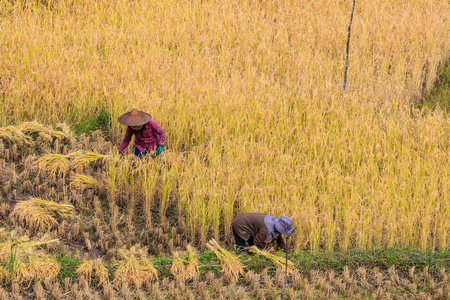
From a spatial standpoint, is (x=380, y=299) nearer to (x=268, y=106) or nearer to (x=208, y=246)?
(x=208, y=246)

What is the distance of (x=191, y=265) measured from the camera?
430 cm

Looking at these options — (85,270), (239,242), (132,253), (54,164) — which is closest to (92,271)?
(85,270)

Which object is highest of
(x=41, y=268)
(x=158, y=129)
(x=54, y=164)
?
(x=158, y=129)

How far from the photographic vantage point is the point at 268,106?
22.0 ft

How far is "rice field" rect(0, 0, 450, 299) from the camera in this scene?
466cm

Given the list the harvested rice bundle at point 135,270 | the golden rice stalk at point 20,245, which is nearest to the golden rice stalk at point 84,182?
the golden rice stalk at point 20,245

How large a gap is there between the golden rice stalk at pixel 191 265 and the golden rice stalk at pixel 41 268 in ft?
3.76

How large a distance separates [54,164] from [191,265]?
6.98 ft

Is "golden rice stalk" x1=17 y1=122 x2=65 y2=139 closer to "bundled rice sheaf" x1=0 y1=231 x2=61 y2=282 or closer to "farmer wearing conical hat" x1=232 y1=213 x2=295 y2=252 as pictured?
"bundled rice sheaf" x1=0 y1=231 x2=61 y2=282

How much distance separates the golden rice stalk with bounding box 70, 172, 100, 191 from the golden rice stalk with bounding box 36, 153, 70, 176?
15 cm

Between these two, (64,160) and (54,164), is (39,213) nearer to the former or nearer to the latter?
(54,164)

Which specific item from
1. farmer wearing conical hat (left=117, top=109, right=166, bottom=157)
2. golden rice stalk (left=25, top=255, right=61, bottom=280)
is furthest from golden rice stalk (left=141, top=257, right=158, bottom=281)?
farmer wearing conical hat (left=117, top=109, right=166, bottom=157)

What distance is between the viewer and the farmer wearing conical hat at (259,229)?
4476mm

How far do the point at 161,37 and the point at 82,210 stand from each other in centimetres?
422
